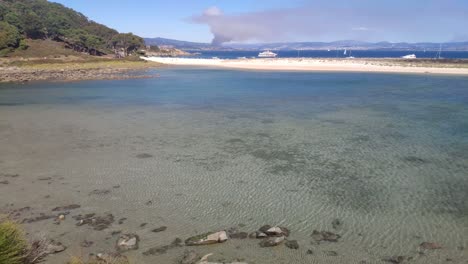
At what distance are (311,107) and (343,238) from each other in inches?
823

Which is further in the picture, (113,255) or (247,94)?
(247,94)

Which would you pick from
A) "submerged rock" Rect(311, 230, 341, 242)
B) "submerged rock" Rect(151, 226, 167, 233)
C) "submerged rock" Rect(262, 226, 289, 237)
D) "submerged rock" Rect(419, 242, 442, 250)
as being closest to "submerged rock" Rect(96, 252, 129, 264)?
"submerged rock" Rect(151, 226, 167, 233)

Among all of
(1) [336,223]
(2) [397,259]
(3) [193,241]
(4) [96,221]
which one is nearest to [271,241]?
(3) [193,241]

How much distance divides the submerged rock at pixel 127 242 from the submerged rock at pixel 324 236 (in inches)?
172

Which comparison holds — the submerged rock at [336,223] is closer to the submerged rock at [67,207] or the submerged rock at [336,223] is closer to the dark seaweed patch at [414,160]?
the dark seaweed patch at [414,160]

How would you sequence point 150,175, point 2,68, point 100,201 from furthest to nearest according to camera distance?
point 2,68 < point 150,175 < point 100,201

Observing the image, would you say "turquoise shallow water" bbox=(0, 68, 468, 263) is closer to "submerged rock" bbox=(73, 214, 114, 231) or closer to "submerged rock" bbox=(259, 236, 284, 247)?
"submerged rock" bbox=(259, 236, 284, 247)

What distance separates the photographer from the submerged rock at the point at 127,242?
8.79 m

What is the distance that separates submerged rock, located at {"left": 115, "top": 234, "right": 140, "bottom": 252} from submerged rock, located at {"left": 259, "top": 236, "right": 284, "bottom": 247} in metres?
3.00

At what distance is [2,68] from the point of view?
196 feet

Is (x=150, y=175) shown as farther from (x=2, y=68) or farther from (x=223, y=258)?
(x=2, y=68)

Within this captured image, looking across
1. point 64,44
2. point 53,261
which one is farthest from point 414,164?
point 64,44

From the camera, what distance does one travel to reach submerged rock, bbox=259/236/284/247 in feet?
29.5

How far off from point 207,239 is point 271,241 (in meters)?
1.54
